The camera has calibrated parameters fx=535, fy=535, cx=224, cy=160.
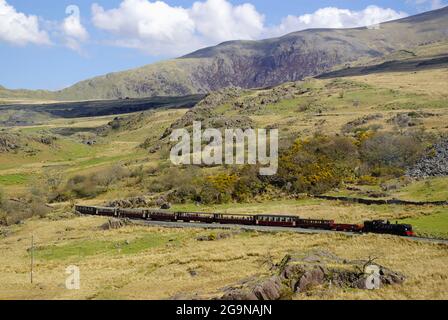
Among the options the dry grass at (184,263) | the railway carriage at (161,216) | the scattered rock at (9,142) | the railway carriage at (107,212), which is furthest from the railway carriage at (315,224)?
the scattered rock at (9,142)

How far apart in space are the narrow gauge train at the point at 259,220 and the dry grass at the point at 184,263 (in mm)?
1995

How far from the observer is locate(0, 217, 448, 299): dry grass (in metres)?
35.4

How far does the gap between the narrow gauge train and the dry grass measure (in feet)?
6.54

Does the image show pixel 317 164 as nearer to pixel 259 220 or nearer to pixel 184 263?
pixel 259 220

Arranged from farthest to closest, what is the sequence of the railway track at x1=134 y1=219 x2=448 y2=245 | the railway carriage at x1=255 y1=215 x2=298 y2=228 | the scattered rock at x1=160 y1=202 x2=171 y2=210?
the scattered rock at x1=160 y1=202 x2=171 y2=210 → the railway carriage at x1=255 y1=215 x2=298 y2=228 → the railway track at x1=134 y1=219 x2=448 y2=245

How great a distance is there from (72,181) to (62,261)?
47979mm

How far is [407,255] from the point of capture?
137 feet

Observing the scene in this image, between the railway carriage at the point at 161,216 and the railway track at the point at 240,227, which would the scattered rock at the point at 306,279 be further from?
the railway carriage at the point at 161,216

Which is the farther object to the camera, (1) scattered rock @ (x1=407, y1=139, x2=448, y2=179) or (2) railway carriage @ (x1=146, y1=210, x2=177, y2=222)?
(1) scattered rock @ (x1=407, y1=139, x2=448, y2=179)

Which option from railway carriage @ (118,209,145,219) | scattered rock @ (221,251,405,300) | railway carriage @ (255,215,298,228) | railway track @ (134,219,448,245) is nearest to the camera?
scattered rock @ (221,251,405,300)

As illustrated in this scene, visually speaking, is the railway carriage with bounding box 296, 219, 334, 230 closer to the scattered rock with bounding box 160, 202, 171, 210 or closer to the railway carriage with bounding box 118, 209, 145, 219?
the railway carriage with bounding box 118, 209, 145, 219

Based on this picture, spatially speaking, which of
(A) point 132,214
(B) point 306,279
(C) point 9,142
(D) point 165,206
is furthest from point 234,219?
(C) point 9,142

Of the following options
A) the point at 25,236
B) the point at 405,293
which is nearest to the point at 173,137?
the point at 25,236

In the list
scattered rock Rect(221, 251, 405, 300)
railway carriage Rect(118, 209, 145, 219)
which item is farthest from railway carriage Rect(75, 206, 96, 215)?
scattered rock Rect(221, 251, 405, 300)
